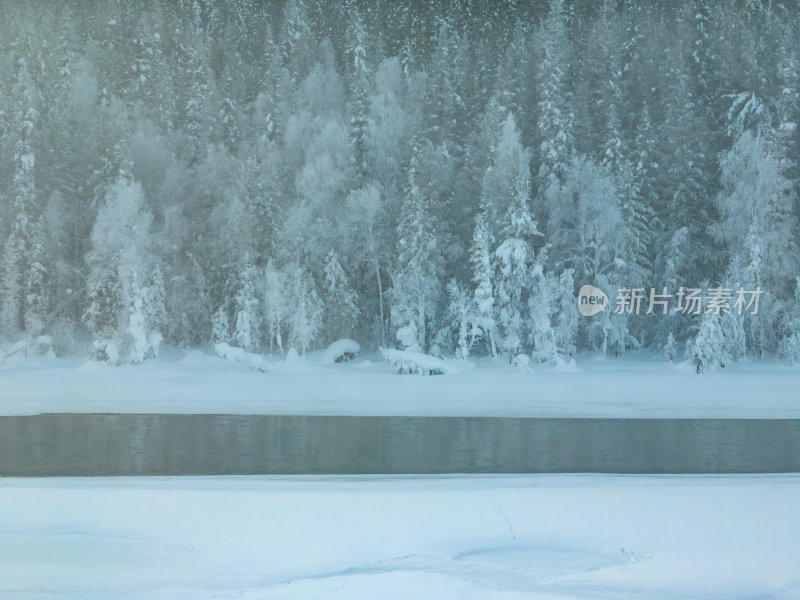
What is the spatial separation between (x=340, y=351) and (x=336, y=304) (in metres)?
2.82

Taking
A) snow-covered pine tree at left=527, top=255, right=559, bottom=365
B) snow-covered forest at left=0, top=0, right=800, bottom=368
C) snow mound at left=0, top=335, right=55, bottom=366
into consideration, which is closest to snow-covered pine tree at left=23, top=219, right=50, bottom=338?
snow-covered forest at left=0, top=0, right=800, bottom=368

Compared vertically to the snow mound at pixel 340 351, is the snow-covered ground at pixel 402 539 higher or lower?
higher

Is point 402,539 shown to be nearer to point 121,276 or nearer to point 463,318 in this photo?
point 463,318

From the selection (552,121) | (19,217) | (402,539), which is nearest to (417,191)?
(552,121)

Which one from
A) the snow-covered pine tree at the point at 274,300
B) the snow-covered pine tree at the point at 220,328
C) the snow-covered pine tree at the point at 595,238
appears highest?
the snow-covered pine tree at the point at 595,238

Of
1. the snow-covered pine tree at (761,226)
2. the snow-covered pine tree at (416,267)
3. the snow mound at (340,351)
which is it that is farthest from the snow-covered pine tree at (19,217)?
the snow-covered pine tree at (761,226)

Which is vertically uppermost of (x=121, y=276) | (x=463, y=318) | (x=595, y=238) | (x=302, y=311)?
(x=595, y=238)

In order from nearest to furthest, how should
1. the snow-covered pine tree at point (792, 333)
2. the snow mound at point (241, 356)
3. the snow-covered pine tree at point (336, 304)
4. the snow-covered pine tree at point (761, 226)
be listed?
the snow mound at point (241, 356) → the snow-covered pine tree at point (792, 333) → the snow-covered pine tree at point (761, 226) → the snow-covered pine tree at point (336, 304)

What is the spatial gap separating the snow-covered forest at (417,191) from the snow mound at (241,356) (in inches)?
94.4

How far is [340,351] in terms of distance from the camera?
31.0 meters

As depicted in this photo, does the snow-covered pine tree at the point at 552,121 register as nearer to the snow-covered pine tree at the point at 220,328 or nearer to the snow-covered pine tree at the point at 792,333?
the snow-covered pine tree at the point at 792,333

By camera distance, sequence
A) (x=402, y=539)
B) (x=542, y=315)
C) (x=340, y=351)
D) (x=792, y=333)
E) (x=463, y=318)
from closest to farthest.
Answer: (x=402, y=539)
(x=792, y=333)
(x=542, y=315)
(x=463, y=318)
(x=340, y=351)

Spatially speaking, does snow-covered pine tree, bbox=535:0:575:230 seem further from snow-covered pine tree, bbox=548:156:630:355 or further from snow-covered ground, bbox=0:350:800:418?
snow-covered ground, bbox=0:350:800:418

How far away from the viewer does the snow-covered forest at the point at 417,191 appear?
3097 cm
